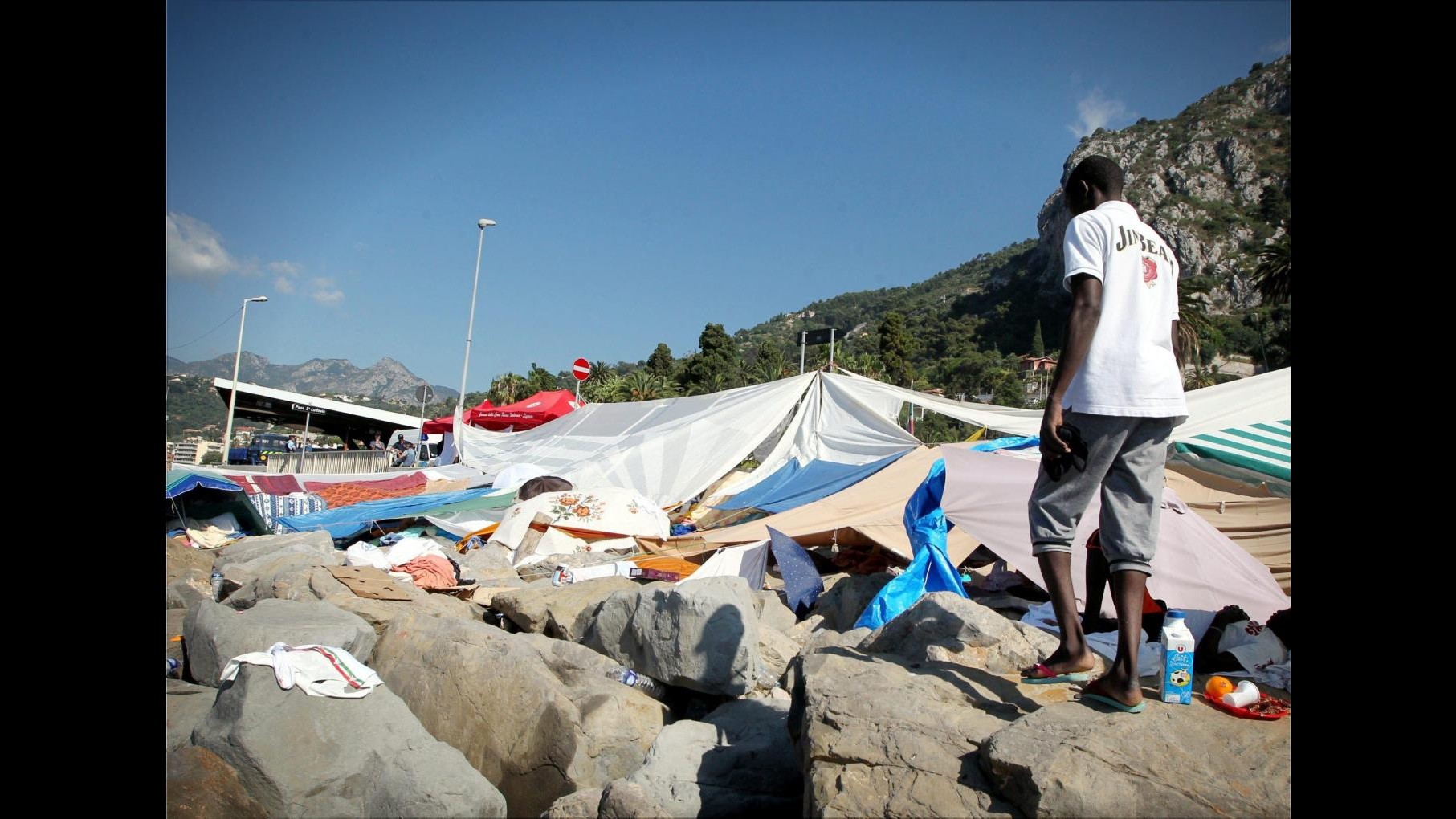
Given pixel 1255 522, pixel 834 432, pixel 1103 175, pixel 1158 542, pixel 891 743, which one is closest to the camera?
pixel 891 743

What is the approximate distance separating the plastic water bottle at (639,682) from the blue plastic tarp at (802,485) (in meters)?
4.44

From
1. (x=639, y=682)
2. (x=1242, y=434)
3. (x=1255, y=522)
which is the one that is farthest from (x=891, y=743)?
(x=1242, y=434)

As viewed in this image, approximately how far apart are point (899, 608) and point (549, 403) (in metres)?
19.9

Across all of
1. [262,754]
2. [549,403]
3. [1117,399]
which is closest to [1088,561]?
[1117,399]

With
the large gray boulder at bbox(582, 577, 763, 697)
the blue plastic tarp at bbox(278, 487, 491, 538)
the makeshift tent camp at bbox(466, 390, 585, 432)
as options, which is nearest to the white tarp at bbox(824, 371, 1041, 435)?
the blue plastic tarp at bbox(278, 487, 491, 538)

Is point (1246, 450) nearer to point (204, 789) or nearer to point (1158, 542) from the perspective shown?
point (1158, 542)

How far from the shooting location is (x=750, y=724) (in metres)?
3.06

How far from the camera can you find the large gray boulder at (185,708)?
3.19 metres

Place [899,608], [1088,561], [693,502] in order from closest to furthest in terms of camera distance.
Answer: [1088,561] → [899,608] → [693,502]

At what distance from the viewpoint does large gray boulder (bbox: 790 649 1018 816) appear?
6.26ft

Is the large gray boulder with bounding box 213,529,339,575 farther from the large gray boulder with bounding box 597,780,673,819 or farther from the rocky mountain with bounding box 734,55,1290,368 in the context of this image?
the rocky mountain with bounding box 734,55,1290,368

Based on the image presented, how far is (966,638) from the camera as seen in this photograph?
2.99 meters

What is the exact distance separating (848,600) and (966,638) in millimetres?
2016
